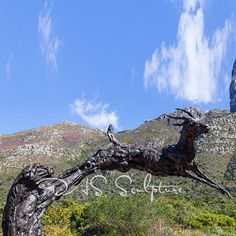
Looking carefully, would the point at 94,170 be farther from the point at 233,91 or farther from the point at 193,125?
the point at 233,91

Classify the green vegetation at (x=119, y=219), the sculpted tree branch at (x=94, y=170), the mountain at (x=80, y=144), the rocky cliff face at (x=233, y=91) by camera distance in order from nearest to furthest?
the sculpted tree branch at (x=94, y=170)
the green vegetation at (x=119, y=219)
the mountain at (x=80, y=144)
the rocky cliff face at (x=233, y=91)

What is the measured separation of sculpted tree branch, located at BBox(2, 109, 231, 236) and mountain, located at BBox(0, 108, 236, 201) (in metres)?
56.4

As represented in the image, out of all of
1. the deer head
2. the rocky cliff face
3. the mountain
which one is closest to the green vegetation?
the deer head

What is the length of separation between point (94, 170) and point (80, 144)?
11119 centimetres

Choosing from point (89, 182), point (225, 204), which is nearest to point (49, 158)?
point (225, 204)

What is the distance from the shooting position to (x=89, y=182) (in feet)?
13.9

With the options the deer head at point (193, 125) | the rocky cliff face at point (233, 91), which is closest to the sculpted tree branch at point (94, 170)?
the deer head at point (193, 125)

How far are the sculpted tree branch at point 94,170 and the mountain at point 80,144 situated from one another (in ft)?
185

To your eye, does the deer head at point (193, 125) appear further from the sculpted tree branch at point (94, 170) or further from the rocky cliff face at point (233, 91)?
Answer: the rocky cliff face at point (233, 91)

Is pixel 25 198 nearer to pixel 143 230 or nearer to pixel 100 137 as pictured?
pixel 143 230

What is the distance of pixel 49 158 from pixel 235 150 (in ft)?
126

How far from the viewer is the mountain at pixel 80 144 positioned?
72750mm

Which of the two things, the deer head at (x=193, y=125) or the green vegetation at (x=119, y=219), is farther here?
the green vegetation at (x=119, y=219)

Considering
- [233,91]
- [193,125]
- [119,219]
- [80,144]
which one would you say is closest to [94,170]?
[193,125]
